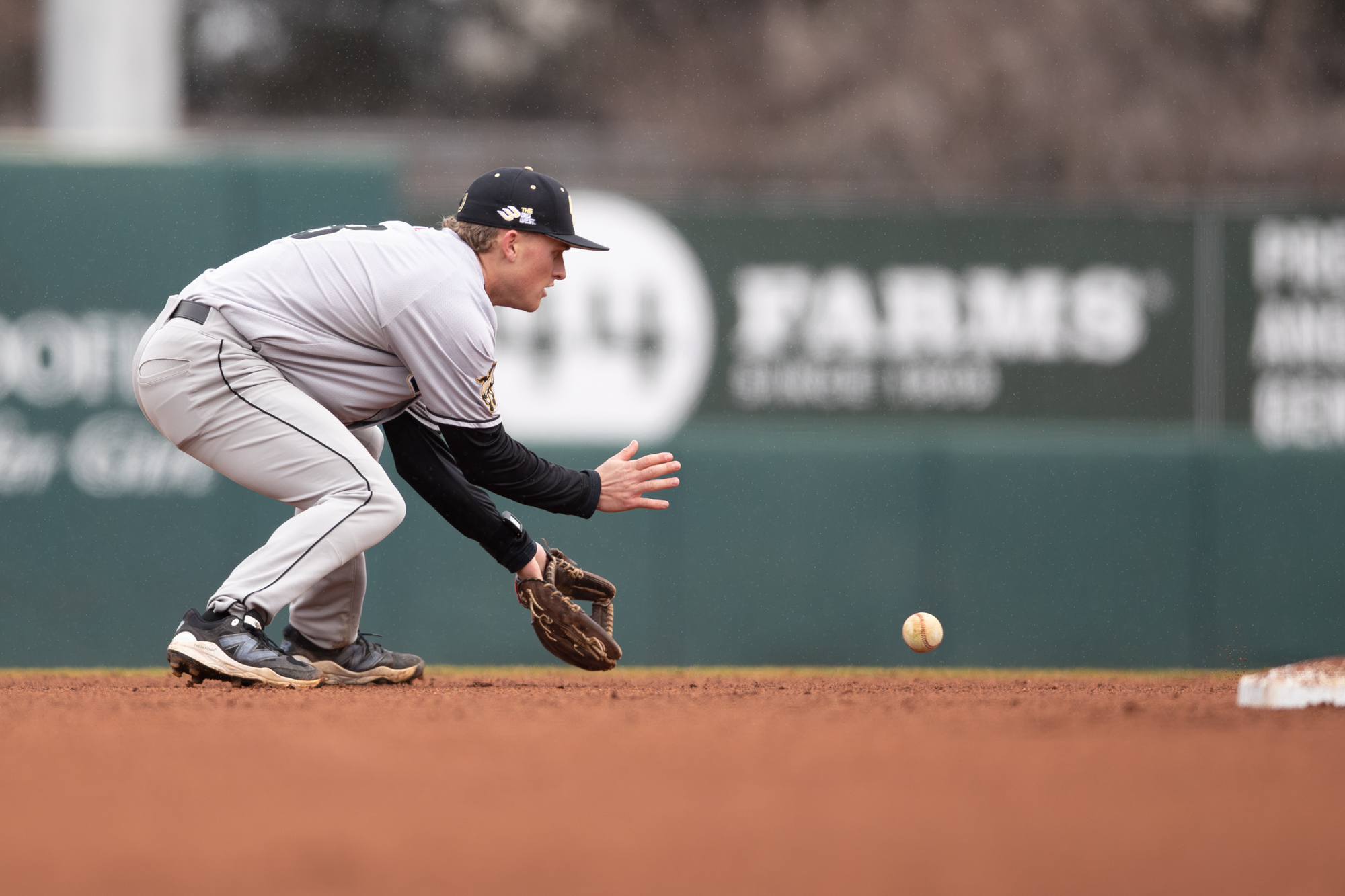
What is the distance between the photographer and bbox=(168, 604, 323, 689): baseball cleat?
403 cm

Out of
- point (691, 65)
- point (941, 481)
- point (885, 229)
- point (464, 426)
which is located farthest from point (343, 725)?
point (691, 65)

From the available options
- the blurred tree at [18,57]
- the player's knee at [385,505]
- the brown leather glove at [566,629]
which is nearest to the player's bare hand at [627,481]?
the brown leather glove at [566,629]

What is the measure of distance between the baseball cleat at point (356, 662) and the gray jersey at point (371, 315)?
748 millimetres

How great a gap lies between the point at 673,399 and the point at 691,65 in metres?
13.9

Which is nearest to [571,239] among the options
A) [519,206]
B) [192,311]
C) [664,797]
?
[519,206]

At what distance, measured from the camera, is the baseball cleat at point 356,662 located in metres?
4.58

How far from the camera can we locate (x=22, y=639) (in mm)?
6543

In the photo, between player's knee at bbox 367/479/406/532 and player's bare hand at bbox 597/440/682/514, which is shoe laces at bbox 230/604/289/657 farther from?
player's bare hand at bbox 597/440/682/514

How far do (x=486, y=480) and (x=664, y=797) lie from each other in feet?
6.13

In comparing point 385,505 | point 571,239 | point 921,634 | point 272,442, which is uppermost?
point 571,239

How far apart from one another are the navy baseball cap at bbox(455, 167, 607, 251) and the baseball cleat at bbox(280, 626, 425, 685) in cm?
140

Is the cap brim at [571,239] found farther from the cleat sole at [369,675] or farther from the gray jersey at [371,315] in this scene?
the cleat sole at [369,675]

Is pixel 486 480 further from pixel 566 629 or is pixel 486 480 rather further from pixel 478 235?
pixel 478 235

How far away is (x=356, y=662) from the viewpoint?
467 centimetres
